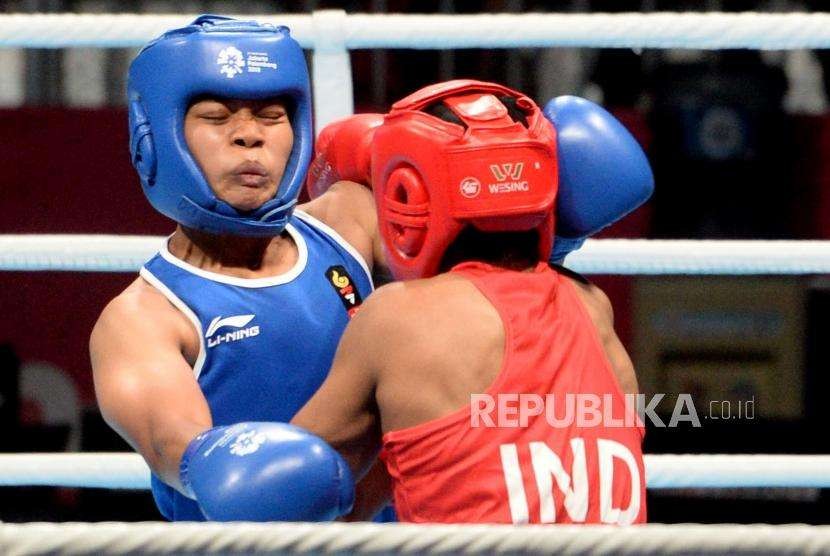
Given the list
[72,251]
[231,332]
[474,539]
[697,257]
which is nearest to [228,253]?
[231,332]

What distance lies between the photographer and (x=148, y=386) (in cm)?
175

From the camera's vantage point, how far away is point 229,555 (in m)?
1.14

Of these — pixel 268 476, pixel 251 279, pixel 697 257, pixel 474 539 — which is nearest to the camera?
pixel 474 539

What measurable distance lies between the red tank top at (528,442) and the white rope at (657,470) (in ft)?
2.15

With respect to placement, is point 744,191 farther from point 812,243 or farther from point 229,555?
point 229,555

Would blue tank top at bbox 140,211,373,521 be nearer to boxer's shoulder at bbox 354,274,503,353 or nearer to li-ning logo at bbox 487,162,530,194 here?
boxer's shoulder at bbox 354,274,503,353

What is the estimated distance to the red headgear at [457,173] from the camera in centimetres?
169

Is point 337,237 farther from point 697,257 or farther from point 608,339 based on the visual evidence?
point 697,257

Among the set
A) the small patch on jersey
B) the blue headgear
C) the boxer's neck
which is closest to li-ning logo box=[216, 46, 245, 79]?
the blue headgear

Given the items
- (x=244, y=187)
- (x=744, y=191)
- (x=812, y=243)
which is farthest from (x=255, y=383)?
(x=744, y=191)

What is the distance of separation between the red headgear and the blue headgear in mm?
204

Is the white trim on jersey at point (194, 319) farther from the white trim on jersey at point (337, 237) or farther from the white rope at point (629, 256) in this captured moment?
the white rope at point (629, 256)

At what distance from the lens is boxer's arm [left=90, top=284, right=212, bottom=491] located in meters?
1.71

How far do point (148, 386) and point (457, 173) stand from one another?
1.54ft
